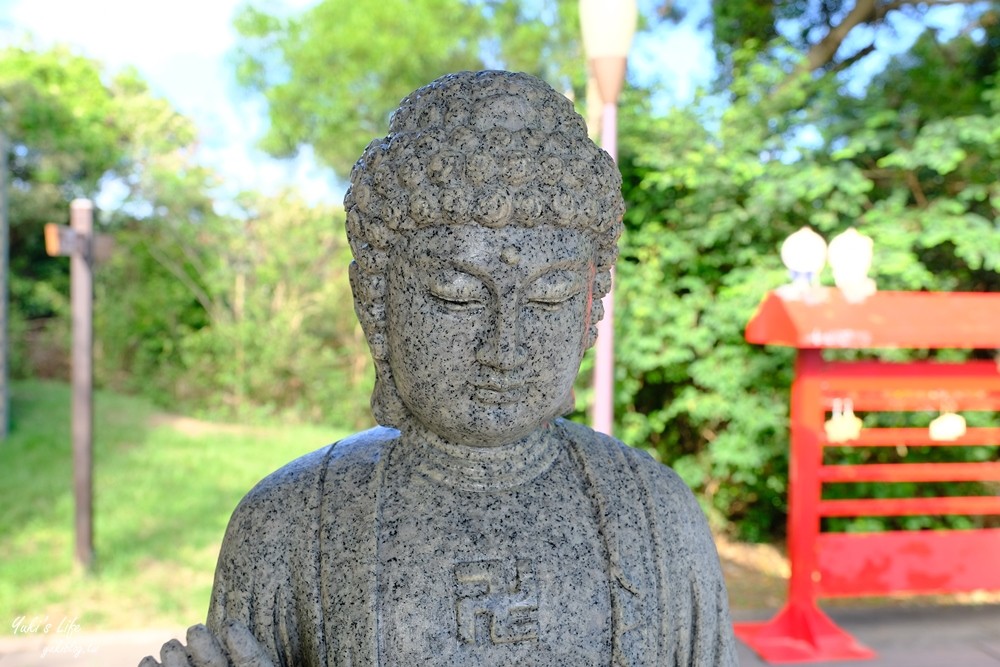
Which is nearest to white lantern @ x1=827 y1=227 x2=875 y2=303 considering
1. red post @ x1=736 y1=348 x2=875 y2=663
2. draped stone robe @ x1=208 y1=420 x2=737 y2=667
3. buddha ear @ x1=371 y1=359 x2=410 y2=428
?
red post @ x1=736 y1=348 x2=875 y2=663

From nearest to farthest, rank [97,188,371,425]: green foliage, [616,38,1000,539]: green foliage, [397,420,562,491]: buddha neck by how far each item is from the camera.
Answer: [397,420,562,491]: buddha neck, [616,38,1000,539]: green foliage, [97,188,371,425]: green foliage

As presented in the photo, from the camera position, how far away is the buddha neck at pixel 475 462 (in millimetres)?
1442

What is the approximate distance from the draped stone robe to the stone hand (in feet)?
0.36

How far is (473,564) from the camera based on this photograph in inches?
53.6

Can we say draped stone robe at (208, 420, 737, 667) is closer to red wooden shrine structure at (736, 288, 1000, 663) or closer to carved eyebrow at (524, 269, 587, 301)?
carved eyebrow at (524, 269, 587, 301)

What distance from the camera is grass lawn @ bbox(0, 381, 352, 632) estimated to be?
4703 millimetres

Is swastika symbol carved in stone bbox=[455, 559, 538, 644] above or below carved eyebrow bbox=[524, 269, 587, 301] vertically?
below

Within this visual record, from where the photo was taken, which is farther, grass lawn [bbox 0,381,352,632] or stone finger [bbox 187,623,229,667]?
grass lawn [bbox 0,381,352,632]

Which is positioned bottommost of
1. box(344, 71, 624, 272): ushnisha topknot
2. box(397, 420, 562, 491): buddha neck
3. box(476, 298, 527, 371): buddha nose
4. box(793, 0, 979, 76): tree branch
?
box(397, 420, 562, 491): buddha neck

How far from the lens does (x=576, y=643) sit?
1.35 m

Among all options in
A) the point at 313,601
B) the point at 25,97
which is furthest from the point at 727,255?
the point at 25,97

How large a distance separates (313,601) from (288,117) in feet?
45.2

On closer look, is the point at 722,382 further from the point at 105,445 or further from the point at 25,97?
the point at 25,97

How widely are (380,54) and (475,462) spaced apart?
12.5 meters
